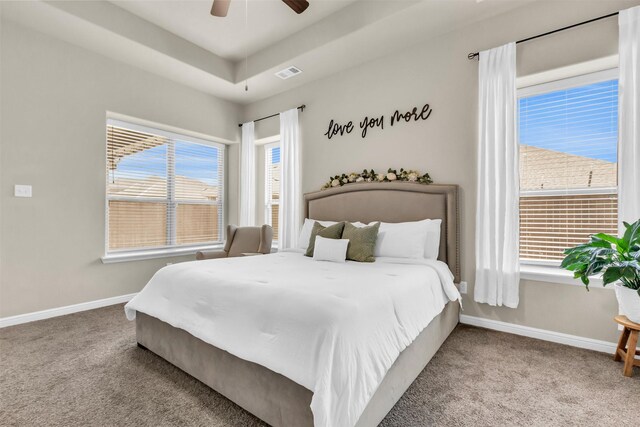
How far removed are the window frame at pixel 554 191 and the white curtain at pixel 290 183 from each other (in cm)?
267

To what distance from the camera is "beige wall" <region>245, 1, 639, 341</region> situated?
2.50 m

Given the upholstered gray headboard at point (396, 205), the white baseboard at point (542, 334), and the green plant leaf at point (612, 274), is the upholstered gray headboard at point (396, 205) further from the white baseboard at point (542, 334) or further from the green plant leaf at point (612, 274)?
the green plant leaf at point (612, 274)

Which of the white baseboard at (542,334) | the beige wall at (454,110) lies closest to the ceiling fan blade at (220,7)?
the beige wall at (454,110)

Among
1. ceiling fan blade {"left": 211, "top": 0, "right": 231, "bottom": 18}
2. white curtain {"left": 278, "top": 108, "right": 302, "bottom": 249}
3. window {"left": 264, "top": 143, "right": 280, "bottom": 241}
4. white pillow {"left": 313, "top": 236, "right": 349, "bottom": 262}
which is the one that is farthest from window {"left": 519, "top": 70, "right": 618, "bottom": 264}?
window {"left": 264, "top": 143, "right": 280, "bottom": 241}

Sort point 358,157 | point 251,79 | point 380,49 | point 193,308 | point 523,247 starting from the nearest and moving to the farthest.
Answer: point 193,308 < point 523,247 < point 380,49 < point 358,157 < point 251,79

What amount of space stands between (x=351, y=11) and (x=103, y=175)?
3.40 meters

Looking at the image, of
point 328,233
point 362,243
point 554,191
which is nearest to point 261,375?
point 362,243

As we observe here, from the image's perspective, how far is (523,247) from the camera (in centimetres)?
294

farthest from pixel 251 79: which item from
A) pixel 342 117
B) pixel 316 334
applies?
pixel 316 334

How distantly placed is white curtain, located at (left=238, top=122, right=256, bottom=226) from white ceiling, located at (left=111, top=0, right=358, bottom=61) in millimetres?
1390

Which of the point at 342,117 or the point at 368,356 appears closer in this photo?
the point at 368,356

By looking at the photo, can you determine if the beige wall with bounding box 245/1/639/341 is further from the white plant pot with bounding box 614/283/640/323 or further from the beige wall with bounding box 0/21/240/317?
the beige wall with bounding box 0/21/240/317

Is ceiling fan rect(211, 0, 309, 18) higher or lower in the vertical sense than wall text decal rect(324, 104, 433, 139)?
higher

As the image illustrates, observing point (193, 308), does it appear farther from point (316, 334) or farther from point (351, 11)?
point (351, 11)
